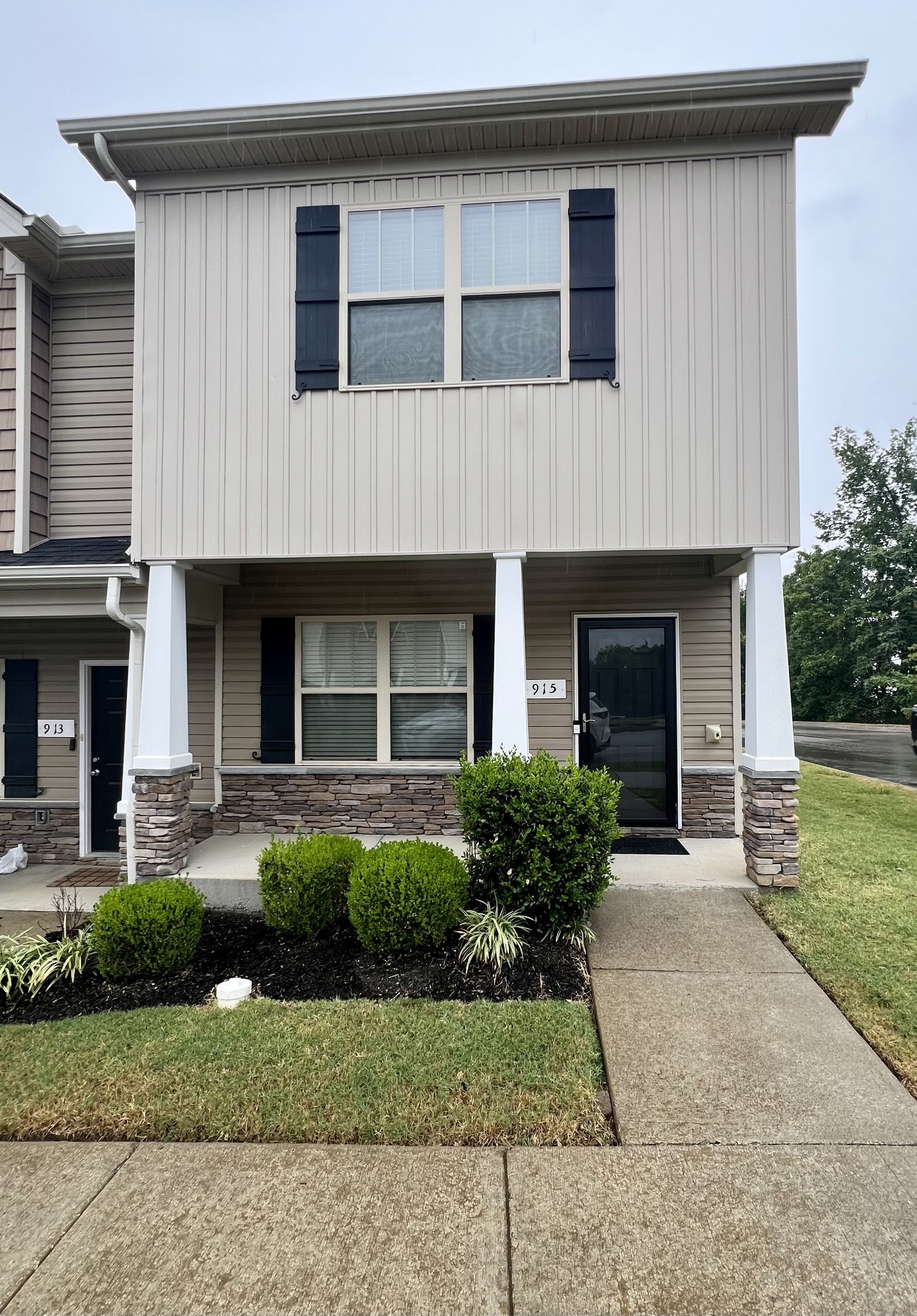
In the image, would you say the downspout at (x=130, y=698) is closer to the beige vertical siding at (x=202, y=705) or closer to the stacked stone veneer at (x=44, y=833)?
the beige vertical siding at (x=202, y=705)

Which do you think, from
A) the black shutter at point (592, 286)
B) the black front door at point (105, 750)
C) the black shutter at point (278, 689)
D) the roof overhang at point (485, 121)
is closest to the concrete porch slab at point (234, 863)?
the black shutter at point (278, 689)

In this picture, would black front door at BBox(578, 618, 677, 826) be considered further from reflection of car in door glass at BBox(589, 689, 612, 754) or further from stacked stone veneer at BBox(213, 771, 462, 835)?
stacked stone veneer at BBox(213, 771, 462, 835)

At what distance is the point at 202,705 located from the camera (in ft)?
23.5

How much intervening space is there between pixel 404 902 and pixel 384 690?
3003 mm

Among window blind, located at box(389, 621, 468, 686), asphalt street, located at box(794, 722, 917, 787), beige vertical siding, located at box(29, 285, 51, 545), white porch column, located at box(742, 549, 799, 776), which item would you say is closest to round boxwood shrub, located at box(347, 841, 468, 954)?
white porch column, located at box(742, 549, 799, 776)

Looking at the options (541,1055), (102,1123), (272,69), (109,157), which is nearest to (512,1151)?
(541,1055)

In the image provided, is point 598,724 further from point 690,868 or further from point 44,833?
point 44,833

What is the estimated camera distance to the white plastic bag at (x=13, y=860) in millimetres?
6816

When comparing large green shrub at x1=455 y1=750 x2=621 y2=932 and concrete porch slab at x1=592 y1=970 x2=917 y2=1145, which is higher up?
large green shrub at x1=455 y1=750 x2=621 y2=932

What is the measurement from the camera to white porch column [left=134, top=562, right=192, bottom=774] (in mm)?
5756

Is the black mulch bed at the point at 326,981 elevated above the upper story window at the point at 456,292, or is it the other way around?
the upper story window at the point at 456,292

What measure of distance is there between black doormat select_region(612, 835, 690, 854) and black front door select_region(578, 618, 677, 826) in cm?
18

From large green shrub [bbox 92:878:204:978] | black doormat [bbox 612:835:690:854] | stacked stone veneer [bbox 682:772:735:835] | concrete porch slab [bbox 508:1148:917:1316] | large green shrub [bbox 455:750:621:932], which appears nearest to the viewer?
concrete porch slab [bbox 508:1148:917:1316]

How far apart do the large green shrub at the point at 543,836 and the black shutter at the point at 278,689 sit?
9.48 feet
